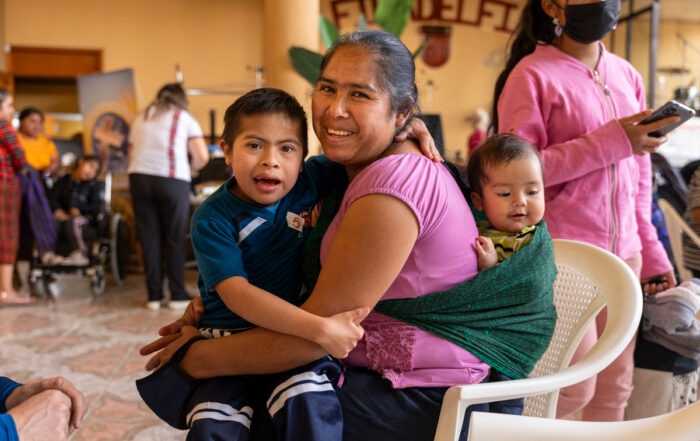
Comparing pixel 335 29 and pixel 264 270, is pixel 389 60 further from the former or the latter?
pixel 335 29

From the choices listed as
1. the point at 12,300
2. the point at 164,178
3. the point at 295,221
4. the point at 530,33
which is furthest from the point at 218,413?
the point at 12,300

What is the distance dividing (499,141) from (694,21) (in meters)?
10.4

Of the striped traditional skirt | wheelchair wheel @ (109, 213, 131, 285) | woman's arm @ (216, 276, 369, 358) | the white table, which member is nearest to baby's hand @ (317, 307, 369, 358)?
woman's arm @ (216, 276, 369, 358)

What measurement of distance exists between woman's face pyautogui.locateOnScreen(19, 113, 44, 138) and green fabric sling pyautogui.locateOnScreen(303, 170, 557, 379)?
5.21m

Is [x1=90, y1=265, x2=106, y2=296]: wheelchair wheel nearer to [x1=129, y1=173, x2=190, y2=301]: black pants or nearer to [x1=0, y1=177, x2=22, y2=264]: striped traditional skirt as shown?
[x1=0, y1=177, x2=22, y2=264]: striped traditional skirt

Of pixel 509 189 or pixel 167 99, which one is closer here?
pixel 509 189

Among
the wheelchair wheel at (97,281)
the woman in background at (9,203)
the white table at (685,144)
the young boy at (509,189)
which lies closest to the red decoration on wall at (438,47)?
the white table at (685,144)

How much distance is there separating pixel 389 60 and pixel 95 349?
296 centimetres

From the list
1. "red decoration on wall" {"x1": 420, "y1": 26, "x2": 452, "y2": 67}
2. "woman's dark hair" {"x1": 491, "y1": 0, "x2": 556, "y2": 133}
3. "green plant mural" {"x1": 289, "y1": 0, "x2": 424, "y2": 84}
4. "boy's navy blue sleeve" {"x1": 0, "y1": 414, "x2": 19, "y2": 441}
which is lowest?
"boy's navy blue sleeve" {"x1": 0, "y1": 414, "x2": 19, "y2": 441}

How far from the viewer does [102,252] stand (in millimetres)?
5477

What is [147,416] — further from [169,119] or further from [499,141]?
[169,119]

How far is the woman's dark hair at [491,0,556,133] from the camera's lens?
187cm

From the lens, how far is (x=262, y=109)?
48.4 inches

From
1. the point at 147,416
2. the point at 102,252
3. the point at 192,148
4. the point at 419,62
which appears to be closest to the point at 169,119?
the point at 192,148
